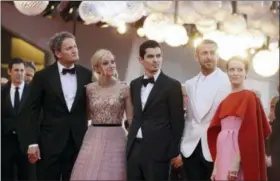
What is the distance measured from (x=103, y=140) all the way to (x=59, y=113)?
0.35 m

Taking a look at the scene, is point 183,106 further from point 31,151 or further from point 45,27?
point 45,27

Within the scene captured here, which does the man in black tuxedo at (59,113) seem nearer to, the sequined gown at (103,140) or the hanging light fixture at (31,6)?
the sequined gown at (103,140)

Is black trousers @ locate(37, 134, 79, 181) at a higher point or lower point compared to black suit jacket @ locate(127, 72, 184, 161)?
lower

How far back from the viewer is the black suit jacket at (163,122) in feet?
12.6

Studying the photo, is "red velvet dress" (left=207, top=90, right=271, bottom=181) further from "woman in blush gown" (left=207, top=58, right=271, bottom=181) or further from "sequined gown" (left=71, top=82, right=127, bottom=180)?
"sequined gown" (left=71, top=82, right=127, bottom=180)

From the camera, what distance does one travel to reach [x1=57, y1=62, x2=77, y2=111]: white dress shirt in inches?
159

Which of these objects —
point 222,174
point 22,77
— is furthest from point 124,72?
point 222,174

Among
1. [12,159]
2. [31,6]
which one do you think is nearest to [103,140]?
[12,159]

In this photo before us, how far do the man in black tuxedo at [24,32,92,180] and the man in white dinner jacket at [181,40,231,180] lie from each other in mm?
720

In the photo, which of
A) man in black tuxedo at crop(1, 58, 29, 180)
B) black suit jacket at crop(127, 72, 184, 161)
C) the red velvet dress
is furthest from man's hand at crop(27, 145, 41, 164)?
man in black tuxedo at crop(1, 58, 29, 180)

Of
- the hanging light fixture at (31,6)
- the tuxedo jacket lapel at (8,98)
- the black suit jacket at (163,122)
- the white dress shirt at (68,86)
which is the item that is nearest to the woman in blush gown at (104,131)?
the white dress shirt at (68,86)

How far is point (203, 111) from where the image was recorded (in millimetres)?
3889

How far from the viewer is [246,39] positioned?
6.61 m

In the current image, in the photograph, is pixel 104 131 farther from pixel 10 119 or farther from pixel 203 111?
pixel 10 119
